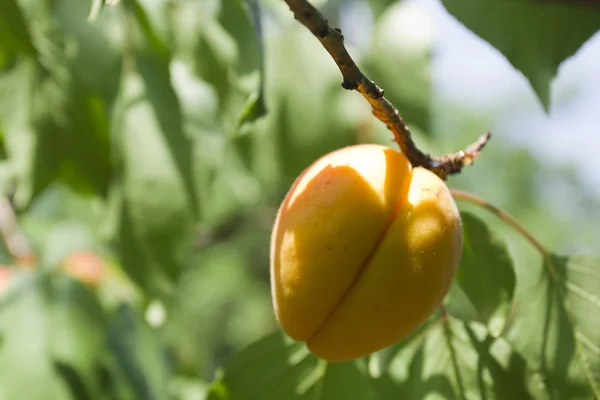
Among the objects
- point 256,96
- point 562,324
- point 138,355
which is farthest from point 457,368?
point 138,355

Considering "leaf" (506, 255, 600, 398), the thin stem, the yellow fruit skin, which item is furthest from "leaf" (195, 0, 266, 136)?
"leaf" (506, 255, 600, 398)

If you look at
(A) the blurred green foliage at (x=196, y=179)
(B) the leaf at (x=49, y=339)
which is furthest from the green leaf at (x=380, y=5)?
(B) the leaf at (x=49, y=339)

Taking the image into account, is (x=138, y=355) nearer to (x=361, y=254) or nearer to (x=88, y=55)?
(x=88, y=55)

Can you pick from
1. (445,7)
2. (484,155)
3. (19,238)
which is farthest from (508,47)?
(484,155)

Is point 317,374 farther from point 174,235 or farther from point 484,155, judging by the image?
point 484,155

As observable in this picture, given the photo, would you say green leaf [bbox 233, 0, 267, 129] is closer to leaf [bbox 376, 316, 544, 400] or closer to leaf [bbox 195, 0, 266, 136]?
leaf [bbox 195, 0, 266, 136]

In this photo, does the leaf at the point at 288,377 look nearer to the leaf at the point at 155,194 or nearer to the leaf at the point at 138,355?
the leaf at the point at 155,194

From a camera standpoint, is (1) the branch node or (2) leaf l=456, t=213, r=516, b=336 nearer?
(1) the branch node
